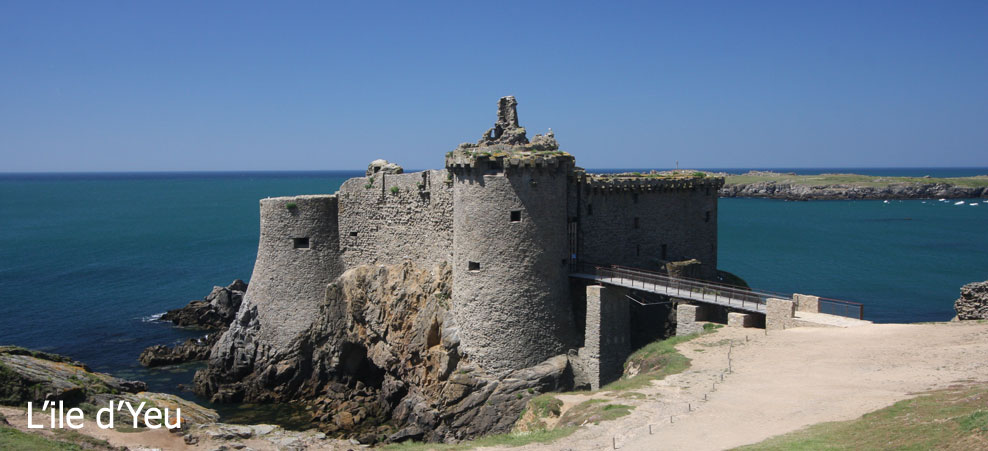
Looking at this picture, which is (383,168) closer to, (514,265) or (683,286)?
(514,265)

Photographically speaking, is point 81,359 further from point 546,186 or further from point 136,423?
point 546,186

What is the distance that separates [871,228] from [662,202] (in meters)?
93.4

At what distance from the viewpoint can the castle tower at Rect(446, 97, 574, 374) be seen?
3059 centimetres

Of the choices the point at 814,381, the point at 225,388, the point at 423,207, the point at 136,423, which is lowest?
the point at 225,388

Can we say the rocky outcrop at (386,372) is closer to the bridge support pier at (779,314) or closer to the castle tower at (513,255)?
the castle tower at (513,255)

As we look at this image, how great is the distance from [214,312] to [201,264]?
30829 millimetres

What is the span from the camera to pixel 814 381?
21.6 m

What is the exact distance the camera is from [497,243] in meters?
30.7

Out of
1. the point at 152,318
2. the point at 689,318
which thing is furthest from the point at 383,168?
the point at 152,318

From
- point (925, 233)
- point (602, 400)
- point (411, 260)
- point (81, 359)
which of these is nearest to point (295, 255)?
point (411, 260)

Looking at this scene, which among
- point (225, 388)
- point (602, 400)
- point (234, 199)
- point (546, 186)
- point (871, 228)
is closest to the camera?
point (602, 400)

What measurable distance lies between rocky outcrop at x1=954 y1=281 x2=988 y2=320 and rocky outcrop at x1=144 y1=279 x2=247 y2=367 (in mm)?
41447

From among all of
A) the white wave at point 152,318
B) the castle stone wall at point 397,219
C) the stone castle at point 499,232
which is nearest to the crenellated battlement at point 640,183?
the stone castle at point 499,232

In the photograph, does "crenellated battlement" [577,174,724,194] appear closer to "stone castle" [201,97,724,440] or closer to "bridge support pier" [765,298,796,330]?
"stone castle" [201,97,724,440]
